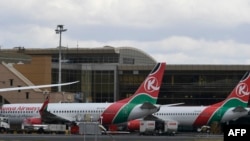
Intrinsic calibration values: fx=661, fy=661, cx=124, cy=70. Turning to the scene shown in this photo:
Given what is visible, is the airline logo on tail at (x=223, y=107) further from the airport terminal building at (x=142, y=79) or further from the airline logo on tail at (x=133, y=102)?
the airport terminal building at (x=142, y=79)

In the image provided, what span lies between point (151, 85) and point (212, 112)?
7.77 metres

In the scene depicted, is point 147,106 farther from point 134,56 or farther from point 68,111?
point 134,56

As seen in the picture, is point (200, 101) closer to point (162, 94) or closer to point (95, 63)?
point (162, 94)

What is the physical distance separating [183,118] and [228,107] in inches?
218

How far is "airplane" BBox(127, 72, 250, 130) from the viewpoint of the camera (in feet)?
230

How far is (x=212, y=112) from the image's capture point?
71.2 metres

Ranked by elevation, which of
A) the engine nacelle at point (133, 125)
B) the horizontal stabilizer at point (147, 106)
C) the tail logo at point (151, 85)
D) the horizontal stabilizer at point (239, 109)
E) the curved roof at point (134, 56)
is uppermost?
the curved roof at point (134, 56)

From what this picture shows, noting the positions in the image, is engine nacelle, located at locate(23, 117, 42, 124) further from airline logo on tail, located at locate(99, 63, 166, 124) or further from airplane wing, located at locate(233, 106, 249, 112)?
airplane wing, located at locate(233, 106, 249, 112)

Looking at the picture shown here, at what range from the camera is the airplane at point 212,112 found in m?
70.2

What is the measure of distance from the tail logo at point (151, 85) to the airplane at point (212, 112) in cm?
379

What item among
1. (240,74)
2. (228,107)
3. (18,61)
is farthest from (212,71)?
(228,107)

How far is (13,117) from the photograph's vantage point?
73625 mm

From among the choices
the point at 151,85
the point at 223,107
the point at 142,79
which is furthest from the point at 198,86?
the point at 151,85

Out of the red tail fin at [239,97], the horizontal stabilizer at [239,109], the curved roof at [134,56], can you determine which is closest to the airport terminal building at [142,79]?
the curved roof at [134,56]
